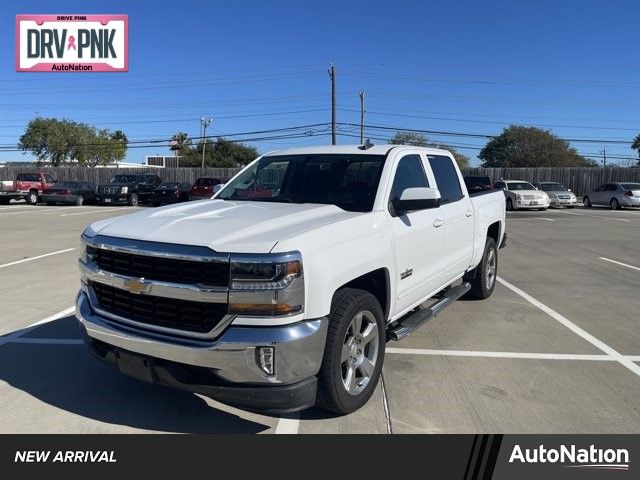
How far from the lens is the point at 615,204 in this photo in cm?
2816

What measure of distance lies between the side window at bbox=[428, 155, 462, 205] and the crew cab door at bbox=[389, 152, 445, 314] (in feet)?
1.23

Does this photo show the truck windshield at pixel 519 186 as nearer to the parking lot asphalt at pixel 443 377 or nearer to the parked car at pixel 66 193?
the parking lot asphalt at pixel 443 377

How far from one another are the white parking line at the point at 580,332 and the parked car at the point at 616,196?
23.5 metres

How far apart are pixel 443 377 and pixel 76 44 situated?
24931 millimetres

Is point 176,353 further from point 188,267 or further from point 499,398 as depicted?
point 499,398

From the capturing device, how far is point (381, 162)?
4.59m

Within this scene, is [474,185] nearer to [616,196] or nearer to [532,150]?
[616,196]

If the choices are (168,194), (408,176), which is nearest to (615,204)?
(168,194)

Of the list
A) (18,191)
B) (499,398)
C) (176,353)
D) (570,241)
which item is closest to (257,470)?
(176,353)

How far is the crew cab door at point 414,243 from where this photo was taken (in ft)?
13.9

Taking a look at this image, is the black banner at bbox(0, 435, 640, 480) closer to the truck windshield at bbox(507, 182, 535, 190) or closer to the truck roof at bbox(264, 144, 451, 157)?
the truck roof at bbox(264, 144, 451, 157)

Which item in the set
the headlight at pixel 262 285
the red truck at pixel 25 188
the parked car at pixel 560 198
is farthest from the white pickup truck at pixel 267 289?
the red truck at pixel 25 188

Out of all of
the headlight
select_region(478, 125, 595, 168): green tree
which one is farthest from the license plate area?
select_region(478, 125, 595, 168): green tree

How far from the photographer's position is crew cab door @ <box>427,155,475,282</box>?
5.30m
